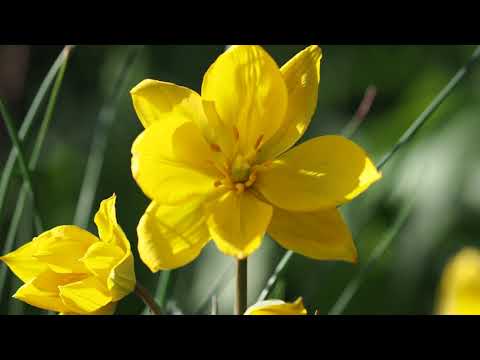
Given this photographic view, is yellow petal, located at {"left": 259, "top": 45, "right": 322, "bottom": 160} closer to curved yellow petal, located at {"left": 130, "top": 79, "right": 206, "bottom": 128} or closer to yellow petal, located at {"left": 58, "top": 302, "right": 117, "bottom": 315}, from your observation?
curved yellow petal, located at {"left": 130, "top": 79, "right": 206, "bottom": 128}

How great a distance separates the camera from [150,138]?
833 millimetres

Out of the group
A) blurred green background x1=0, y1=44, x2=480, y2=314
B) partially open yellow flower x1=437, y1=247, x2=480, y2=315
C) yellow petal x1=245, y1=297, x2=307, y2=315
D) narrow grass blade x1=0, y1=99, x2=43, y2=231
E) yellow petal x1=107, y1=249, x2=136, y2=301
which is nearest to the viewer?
partially open yellow flower x1=437, y1=247, x2=480, y2=315

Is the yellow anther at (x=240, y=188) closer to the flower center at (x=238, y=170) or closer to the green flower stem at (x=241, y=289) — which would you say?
the flower center at (x=238, y=170)

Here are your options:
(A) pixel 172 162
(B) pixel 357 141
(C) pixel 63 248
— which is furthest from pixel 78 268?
(B) pixel 357 141

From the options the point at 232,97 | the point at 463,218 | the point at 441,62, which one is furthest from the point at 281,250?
the point at 232,97

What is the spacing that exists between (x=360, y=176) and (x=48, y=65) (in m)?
1.56

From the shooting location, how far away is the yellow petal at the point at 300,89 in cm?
89

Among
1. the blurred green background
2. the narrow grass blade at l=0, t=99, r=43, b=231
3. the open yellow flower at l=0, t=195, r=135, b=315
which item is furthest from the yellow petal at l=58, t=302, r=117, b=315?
the blurred green background

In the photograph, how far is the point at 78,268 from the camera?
86 cm

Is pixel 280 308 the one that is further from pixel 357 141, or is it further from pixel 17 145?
pixel 357 141

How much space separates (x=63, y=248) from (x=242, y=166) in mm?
195

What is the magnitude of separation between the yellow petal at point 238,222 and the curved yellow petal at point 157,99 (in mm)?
96

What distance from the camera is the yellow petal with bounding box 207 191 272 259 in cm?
80

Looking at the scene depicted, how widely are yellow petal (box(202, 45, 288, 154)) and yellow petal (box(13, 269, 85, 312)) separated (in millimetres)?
212
